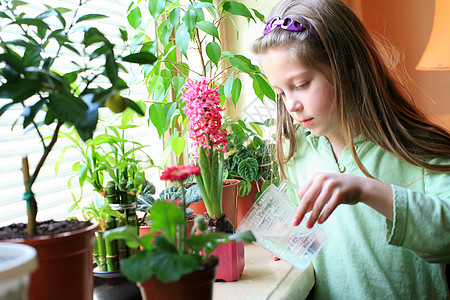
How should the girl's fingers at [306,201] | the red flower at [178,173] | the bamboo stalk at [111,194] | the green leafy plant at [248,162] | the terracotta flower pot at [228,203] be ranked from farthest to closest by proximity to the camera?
the green leafy plant at [248,162]
the terracotta flower pot at [228,203]
the bamboo stalk at [111,194]
the girl's fingers at [306,201]
the red flower at [178,173]

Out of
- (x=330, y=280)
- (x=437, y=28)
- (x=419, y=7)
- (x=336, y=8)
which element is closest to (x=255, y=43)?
(x=336, y=8)

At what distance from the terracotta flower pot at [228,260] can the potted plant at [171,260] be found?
1.36ft

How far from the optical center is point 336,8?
1.16m

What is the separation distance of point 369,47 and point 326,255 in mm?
590

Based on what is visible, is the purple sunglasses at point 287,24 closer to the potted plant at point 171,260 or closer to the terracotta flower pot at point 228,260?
the terracotta flower pot at point 228,260

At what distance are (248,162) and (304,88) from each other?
16.2 inches

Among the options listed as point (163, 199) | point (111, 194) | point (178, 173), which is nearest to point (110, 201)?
point (111, 194)

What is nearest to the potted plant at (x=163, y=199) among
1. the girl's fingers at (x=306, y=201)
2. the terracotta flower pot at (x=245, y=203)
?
the girl's fingers at (x=306, y=201)

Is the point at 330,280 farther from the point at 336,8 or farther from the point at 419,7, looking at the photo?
the point at 419,7

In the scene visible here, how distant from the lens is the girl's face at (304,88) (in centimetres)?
109

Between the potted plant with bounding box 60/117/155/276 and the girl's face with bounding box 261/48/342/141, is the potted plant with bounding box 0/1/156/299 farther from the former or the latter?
the girl's face with bounding box 261/48/342/141

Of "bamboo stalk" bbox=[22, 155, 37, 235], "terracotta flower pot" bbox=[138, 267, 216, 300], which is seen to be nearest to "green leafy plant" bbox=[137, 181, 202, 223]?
"bamboo stalk" bbox=[22, 155, 37, 235]

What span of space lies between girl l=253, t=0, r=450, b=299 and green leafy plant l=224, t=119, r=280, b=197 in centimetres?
24

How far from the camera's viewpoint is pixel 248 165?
1.44 m
